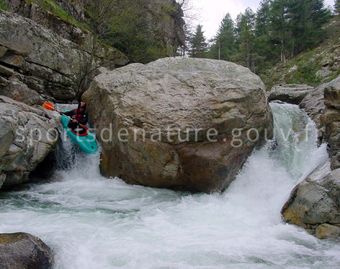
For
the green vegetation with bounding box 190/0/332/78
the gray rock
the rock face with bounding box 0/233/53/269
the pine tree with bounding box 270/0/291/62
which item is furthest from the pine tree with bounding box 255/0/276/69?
the rock face with bounding box 0/233/53/269

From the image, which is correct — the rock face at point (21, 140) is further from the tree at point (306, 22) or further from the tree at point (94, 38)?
the tree at point (306, 22)

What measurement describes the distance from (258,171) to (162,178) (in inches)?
96.9

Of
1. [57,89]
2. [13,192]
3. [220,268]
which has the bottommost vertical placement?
[220,268]

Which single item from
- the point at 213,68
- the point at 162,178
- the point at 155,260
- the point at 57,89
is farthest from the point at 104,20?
the point at 155,260

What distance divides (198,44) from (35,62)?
3116cm

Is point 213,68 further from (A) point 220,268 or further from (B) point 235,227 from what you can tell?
(A) point 220,268

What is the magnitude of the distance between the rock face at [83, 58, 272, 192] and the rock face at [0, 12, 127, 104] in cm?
355

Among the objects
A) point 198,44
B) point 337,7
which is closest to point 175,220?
point 198,44

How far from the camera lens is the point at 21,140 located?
27.0ft

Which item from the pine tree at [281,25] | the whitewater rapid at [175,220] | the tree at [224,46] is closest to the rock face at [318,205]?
the whitewater rapid at [175,220]

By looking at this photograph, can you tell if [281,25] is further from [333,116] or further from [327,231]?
[327,231]

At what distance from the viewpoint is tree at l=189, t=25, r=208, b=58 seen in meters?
41.4

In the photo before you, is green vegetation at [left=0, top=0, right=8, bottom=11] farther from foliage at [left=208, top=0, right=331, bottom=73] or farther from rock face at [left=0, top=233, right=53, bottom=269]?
foliage at [left=208, top=0, right=331, bottom=73]

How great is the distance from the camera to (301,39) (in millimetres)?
32719
